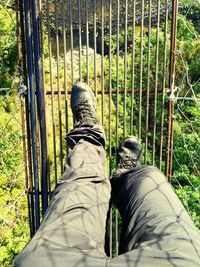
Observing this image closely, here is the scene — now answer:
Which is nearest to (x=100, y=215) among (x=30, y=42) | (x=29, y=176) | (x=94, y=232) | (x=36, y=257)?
(x=94, y=232)

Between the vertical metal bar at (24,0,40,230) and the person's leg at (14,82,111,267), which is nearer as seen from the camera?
the person's leg at (14,82,111,267)

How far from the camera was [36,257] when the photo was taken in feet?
2.98

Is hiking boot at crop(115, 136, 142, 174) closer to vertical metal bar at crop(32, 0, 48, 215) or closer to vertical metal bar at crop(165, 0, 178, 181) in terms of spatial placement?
vertical metal bar at crop(165, 0, 178, 181)

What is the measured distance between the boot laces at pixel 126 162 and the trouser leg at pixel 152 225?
201 mm

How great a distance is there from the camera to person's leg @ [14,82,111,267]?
0.92m

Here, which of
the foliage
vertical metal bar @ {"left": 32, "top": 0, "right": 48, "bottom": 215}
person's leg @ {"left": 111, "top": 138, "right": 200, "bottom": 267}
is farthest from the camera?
the foliage

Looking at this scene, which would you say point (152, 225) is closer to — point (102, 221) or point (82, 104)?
point (102, 221)


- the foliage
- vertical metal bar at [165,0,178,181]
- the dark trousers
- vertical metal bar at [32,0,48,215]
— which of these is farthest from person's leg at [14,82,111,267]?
the foliage

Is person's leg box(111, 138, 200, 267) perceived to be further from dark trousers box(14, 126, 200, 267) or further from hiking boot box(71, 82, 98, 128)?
hiking boot box(71, 82, 98, 128)

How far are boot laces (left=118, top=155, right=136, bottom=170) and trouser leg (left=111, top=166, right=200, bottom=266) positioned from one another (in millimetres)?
201

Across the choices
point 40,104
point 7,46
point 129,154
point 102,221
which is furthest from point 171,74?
point 7,46

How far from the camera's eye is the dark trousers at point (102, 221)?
906 millimetres

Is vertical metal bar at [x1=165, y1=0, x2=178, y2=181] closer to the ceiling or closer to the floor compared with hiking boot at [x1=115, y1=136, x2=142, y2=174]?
closer to the ceiling

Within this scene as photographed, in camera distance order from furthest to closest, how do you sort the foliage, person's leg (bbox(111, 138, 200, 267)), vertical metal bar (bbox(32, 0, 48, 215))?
the foliage → vertical metal bar (bbox(32, 0, 48, 215)) → person's leg (bbox(111, 138, 200, 267))
